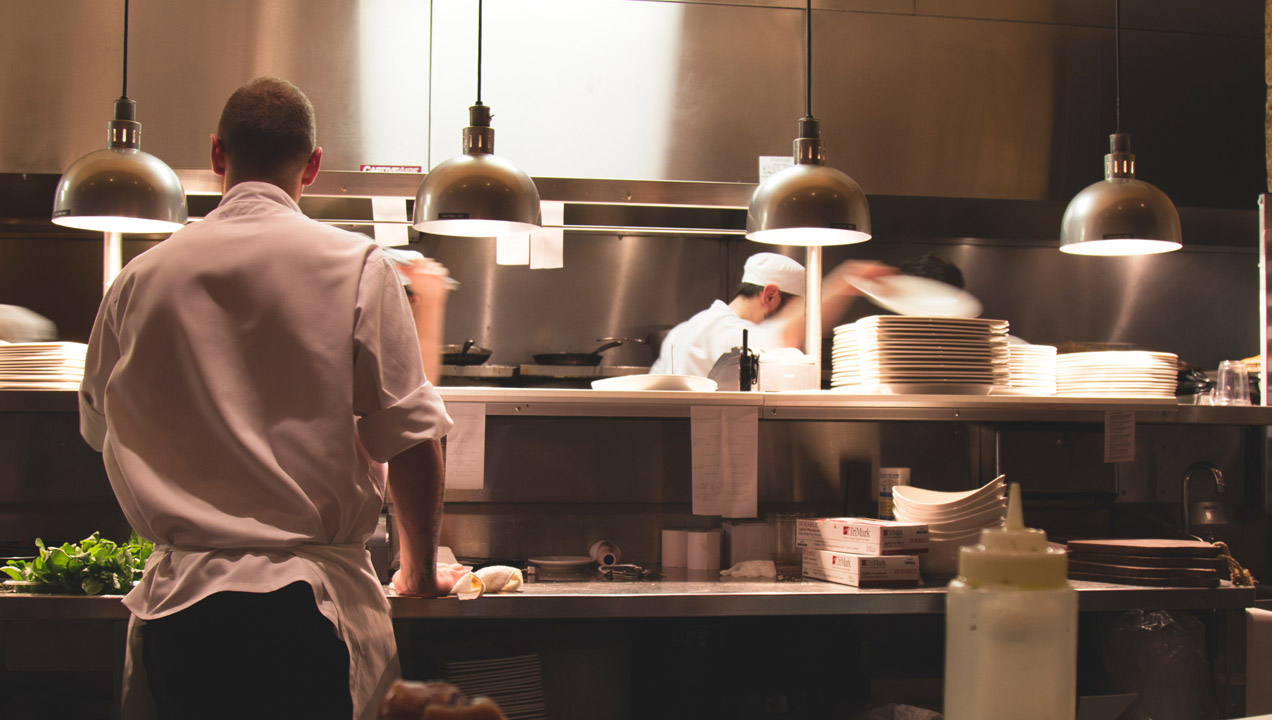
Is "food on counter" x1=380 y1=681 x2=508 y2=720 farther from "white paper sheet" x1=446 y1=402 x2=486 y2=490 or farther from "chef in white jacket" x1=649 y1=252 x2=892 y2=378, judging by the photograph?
"chef in white jacket" x1=649 y1=252 x2=892 y2=378

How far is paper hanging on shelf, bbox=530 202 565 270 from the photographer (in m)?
3.41

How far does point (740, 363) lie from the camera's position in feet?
9.57

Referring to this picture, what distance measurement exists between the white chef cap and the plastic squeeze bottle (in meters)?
3.46

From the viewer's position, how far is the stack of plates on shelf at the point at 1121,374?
304 cm

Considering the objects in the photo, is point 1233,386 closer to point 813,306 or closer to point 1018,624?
point 813,306

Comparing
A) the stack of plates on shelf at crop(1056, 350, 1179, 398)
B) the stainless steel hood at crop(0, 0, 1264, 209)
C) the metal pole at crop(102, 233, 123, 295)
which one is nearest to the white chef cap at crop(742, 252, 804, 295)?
the stainless steel hood at crop(0, 0, 1264, 209)

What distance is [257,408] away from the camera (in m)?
1.45

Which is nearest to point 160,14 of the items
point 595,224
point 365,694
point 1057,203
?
point 595,224

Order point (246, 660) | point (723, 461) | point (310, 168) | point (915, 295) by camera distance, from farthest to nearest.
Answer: point (915, 295) < point (723, 461) < point (310, 168) < point (246, 660)

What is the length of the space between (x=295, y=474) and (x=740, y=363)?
1.69 meters

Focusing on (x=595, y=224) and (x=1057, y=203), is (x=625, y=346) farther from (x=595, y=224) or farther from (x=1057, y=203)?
(x=1057, y=203)

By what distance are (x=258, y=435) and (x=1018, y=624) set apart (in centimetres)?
114

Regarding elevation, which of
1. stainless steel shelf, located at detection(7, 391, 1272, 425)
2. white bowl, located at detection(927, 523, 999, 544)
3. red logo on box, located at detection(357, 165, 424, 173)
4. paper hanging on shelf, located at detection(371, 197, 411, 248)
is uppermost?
red logo on box, located at detection(357, 165, 424, 173)

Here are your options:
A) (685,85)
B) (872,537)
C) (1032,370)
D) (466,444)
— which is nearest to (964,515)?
(872,537)
